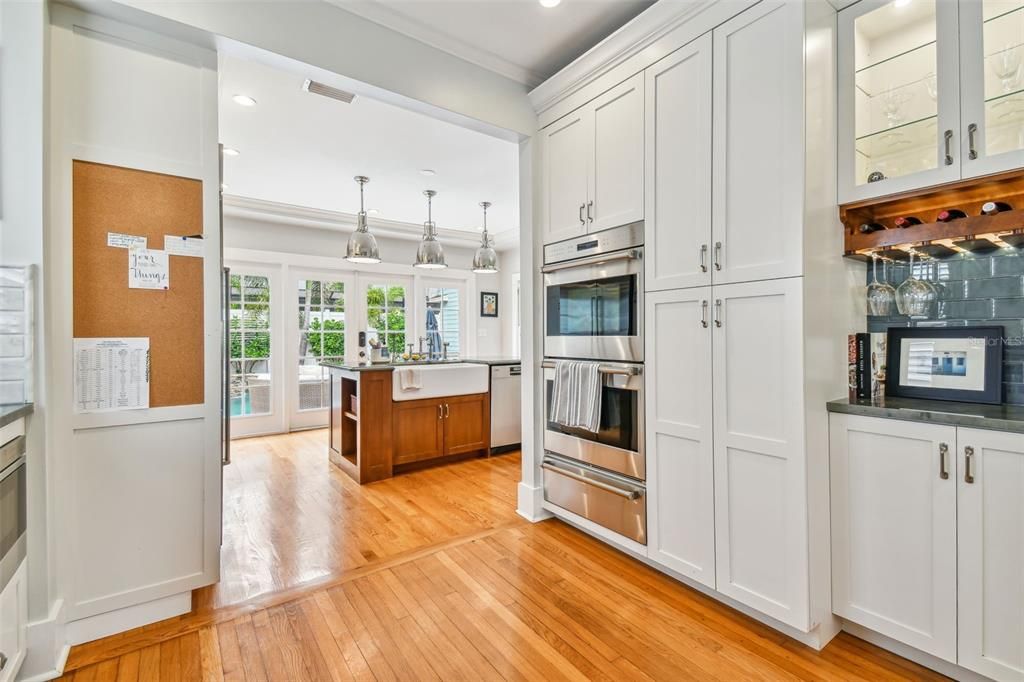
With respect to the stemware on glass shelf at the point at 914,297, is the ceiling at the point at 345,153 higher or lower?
higher

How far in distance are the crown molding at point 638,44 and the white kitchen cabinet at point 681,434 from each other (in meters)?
1.12

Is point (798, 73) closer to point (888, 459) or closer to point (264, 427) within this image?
point (888, 459)

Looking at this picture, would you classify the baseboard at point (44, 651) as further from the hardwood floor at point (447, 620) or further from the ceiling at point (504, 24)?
the ceiling at point (504, 24)

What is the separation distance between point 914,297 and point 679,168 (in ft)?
3.63

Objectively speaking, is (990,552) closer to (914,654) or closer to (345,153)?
(914,654)

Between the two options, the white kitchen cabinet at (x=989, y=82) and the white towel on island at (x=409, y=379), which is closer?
the white kitchen cabinet at (x=989, y=82)

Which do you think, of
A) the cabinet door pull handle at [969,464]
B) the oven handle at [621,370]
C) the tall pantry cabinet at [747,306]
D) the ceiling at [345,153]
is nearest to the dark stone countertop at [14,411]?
the ceiling at [345,153]

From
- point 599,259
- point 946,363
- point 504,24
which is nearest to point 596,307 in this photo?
point 599,259

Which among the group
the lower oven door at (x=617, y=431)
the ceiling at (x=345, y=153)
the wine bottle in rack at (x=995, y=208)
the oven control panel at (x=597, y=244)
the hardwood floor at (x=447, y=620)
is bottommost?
the hardwood floor at (x=447, y=620)

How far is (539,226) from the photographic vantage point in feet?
9.45

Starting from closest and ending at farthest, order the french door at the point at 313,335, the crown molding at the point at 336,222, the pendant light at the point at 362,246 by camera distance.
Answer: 1. the pendant light at the point at 362,246
2. the crown molding at the point at 336,222
3. the french door at the point at 313,335

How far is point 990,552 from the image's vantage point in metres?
1.44

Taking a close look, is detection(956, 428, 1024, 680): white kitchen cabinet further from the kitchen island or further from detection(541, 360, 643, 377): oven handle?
the kitchen island

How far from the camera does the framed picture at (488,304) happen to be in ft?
24.7
